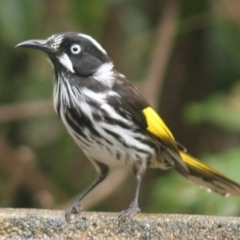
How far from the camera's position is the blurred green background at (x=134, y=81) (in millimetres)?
5504

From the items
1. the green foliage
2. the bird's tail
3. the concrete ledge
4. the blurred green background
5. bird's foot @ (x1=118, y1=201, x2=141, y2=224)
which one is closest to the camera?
the concrete ledge

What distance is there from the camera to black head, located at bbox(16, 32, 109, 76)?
375 centimetres

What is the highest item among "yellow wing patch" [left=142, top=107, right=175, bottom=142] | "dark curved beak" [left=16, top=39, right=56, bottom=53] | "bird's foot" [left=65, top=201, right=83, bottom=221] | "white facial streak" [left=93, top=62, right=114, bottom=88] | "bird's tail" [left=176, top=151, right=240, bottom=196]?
"dark curved beak" [left=16, top=39, right=56, bottom=53]

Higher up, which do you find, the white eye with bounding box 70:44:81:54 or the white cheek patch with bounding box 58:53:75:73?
the white eye with bounding box 70:44:81:54

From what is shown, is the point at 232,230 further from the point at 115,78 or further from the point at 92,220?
the point at 115,78

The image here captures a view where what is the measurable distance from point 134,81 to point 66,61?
209cm

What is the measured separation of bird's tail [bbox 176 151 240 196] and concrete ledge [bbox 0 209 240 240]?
1272 mm

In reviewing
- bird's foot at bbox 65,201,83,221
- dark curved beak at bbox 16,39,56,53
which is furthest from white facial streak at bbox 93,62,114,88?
bird's foot at bbox 65,201,83,221

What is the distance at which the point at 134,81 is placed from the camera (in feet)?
19.3

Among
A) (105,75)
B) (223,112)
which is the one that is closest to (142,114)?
(105,75)

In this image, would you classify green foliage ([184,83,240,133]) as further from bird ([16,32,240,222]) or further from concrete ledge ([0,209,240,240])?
concrete ledge ([0,209,240,240])

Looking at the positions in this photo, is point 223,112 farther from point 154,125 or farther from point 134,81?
point 134,81

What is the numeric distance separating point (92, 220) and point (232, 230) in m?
0.45

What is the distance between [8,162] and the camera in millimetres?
5590
